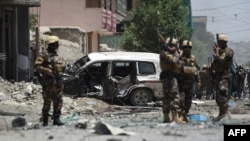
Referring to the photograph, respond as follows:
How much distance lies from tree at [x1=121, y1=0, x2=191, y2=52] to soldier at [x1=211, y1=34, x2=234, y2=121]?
20.4 meters

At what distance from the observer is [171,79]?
10102 millimetres

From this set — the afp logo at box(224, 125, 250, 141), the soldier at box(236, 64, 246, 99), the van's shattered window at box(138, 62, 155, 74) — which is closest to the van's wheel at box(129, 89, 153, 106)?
the van's shattered window at box(138, 62, 155, 74)

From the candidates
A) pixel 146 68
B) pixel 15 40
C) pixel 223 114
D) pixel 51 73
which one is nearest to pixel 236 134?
pixel 223 114

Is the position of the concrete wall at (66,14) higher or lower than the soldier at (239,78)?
higher

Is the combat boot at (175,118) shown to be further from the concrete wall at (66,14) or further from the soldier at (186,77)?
the concrete wall at (66,14)

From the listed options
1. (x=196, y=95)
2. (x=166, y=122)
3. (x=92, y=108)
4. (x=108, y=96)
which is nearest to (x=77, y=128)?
(x=166, y=122)

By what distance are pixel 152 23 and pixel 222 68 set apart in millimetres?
20830

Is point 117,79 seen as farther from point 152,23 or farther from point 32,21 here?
point 152,23

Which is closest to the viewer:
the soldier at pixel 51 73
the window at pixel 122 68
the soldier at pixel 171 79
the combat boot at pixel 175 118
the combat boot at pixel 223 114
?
the soldier at pixel 51 73

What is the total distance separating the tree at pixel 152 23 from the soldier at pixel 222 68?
2037 centimetres

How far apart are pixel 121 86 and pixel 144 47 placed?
47.7 ft

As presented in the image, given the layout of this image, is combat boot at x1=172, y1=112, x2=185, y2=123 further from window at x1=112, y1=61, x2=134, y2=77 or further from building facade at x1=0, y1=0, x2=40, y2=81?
building facade at x1=0, y1=0, x2=40, y2=81

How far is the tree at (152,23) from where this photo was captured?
31172 mm

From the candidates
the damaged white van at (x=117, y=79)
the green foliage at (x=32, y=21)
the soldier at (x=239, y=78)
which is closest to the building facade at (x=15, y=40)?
the damaged white van at (x=117, y=79)
